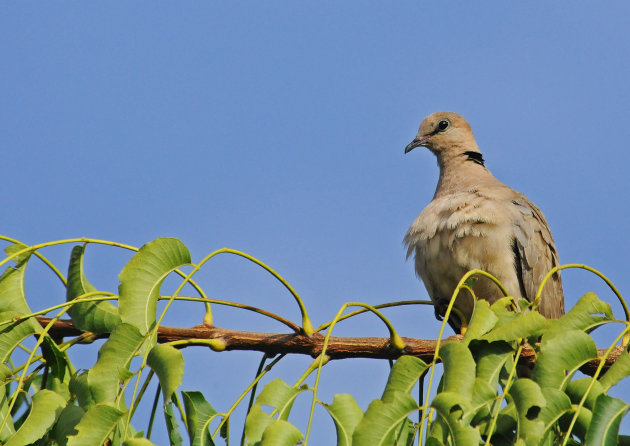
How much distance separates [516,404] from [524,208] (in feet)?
10.8

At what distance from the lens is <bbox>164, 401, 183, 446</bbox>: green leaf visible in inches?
91.6

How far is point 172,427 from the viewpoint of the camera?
7.79 ft

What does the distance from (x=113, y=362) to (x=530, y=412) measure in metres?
1.12

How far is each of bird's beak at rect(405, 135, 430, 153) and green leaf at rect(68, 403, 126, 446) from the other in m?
4.77

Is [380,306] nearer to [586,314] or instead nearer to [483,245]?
[586,314]

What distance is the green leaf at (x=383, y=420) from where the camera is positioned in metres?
1.97

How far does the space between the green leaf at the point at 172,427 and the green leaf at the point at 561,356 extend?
1063mm

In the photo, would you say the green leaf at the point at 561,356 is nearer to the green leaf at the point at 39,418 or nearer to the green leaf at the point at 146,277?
the green leaf at the point at 146,277

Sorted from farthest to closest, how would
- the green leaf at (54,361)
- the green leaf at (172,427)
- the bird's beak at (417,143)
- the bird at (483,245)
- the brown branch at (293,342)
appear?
the bird's beak at (417,143) → the bird at (483,245) → the brown branch at (293,342) → the green leaf at (54,361) → the green leaf at (172,427)

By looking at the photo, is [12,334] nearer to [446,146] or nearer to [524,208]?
[524,208]

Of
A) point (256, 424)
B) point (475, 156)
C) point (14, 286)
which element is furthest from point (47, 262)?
point (475, 156)

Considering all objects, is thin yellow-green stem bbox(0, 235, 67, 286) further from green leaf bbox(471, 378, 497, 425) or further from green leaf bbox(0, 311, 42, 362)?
green leaf bbox(471, 378, 497, 425)

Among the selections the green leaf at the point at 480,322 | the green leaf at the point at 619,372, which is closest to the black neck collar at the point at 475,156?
the green leaf at the point at 480,322

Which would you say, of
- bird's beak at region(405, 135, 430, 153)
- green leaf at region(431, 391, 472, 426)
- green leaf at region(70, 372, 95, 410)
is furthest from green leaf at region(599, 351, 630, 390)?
bird's beak at region(405, 135, 430, 153)
